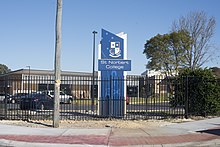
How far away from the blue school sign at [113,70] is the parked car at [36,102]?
4.15 meters

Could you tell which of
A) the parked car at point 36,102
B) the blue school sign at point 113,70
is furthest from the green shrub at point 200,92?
the parked car at point 36,102

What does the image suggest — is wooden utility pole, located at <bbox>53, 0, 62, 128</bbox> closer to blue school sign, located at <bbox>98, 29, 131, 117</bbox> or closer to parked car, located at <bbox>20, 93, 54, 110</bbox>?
blue school sign, located at <bbox>98, 29, 131, 117</bbox>

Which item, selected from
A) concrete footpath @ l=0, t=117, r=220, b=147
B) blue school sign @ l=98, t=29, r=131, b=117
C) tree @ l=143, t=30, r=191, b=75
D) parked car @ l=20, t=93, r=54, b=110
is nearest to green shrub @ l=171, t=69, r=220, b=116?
blue school sign @ l=98, t=29, r=131, b=117

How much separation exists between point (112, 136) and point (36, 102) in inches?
397

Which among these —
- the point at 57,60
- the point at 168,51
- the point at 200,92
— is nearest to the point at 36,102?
the point at 57,60

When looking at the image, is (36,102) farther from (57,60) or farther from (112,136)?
(112,136)

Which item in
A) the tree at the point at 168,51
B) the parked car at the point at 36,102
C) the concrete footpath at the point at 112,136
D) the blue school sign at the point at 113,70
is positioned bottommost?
the concrete footpath at the point at 112,136

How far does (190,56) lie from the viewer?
137 ft

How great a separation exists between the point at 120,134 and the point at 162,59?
104ft

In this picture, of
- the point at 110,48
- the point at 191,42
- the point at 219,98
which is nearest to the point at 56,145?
the point at 110,48

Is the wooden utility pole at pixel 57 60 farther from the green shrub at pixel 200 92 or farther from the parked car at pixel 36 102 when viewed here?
the green shrub at pixel 200 92

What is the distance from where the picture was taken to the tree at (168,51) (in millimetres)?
41375

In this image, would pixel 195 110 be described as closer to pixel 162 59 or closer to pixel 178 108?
pixel 178 108

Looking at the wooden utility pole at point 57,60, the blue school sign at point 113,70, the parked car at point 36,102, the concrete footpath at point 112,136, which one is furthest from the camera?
the parked car at point 36,102
